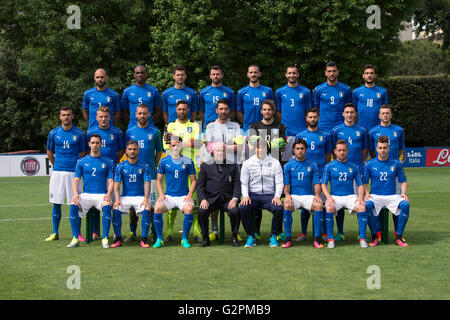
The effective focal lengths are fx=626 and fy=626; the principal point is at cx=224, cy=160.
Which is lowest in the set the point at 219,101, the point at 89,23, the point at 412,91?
the point at 219,101

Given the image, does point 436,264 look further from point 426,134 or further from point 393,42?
point 426,134

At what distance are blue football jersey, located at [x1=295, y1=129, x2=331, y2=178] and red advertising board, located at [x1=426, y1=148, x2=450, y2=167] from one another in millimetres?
23912

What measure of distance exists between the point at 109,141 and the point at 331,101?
11.7 ft

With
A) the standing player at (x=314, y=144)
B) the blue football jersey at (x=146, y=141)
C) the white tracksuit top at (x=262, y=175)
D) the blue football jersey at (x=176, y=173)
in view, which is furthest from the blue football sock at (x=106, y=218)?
the standing player at (x=314, y=144)

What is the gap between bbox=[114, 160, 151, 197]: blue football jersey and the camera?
9023 mm

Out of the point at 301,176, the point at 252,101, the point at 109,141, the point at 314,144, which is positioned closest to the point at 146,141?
the point at 109,141

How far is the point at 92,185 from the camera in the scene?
9.13 m

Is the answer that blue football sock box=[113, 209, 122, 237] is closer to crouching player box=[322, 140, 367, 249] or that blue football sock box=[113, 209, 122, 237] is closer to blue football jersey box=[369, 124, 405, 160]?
crouching player box=[322, 140, 367, 249]

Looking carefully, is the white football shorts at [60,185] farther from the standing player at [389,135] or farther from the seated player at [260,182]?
the standing player at [389,135]

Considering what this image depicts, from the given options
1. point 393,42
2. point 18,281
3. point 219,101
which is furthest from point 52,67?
point 18,281

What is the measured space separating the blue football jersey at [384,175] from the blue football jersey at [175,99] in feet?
9.80

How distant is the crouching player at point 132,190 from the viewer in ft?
29.1

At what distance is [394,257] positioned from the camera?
7.82 metres

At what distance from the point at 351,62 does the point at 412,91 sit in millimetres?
11290
